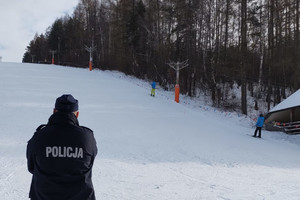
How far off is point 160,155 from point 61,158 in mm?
5519

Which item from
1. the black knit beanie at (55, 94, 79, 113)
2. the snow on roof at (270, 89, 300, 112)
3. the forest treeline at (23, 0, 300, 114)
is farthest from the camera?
the forest treeline at (23, 0, 300, 114)

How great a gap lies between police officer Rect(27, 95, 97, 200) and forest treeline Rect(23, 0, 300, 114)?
18.4 metres

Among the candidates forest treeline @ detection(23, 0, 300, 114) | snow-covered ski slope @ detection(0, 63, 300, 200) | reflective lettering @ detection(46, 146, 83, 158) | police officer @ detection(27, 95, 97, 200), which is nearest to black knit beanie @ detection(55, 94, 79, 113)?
police officer @ detection(27, 95, 97, 200)

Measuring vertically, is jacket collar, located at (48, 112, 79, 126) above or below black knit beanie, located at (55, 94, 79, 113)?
below

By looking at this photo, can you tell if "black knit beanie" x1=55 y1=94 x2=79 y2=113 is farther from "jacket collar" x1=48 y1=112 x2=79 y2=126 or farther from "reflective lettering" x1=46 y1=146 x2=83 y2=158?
"reflective lettering" x1=46 y1=146 x2=83 y2=158

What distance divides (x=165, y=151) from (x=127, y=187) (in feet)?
10.2

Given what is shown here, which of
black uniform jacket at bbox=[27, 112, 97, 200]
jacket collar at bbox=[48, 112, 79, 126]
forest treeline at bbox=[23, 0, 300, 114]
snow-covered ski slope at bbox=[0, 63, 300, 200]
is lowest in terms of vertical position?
snow-covered ski slope at bbox=[0, 63, 300, 200]

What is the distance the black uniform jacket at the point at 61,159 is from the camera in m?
2.09

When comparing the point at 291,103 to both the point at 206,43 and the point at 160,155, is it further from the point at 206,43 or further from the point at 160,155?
the point at 206,43

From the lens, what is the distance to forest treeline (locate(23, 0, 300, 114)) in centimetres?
2270

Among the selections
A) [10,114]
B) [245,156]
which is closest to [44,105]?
[10,114]

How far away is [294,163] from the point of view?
7973mm

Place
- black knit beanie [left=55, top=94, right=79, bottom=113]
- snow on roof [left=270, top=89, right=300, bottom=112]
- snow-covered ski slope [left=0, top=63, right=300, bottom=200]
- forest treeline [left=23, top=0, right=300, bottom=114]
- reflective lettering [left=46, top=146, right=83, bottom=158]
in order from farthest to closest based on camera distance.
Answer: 1. forest treeline [left=23, top=0, right=300, bottom=114]
2. snow on roof [left=270, top=89, right=300, bottom=112]
3. snow-covered ski slope [left=0, top=63, right=300, bottom=200]
4. black knit beanie [left=55, top=94, right=79, bottom=113]
5. reflective lettering [left=46, top=146, right=83, bottom=158]

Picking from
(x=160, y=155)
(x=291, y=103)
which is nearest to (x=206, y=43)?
(x=291, y=103)
